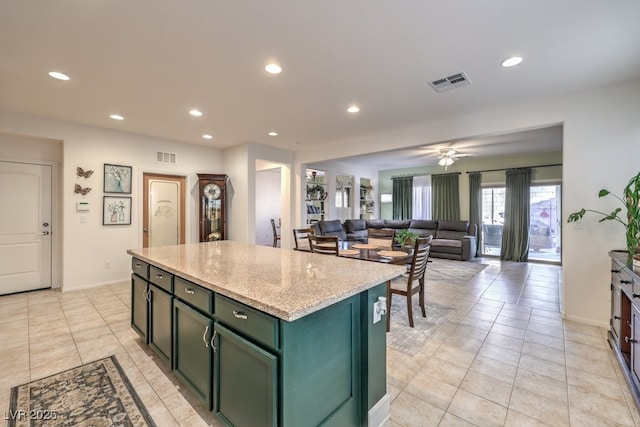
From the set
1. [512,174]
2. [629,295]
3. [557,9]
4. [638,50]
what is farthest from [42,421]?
[512,174]

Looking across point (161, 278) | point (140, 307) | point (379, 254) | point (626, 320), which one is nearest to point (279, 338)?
point (161, 278)

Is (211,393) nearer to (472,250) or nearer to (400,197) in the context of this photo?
(472,250)

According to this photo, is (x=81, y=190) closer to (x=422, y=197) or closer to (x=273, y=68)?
(x=273, y=68)

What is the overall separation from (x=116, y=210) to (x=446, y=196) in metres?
7.94

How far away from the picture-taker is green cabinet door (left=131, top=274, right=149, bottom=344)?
2438 mm

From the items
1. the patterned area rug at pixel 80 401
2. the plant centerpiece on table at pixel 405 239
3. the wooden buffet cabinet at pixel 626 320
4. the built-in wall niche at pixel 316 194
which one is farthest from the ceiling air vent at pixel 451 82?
the built-in wall niche at pixel 316 194

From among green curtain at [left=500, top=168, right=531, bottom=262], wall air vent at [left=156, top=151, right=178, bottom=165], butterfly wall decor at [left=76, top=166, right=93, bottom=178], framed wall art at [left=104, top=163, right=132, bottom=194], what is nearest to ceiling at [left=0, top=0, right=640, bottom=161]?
butterfly wall decor at [left=76, top=166, right=93, bottom=178]

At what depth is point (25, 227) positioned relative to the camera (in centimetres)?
435

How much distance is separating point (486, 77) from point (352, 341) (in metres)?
2.94

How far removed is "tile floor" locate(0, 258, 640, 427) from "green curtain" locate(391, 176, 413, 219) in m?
5.24

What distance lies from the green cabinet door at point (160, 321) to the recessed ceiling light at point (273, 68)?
2.19 m

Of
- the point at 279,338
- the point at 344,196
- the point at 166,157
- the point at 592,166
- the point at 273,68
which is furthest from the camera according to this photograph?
the point at 344,196

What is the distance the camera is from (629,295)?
208 centimetres

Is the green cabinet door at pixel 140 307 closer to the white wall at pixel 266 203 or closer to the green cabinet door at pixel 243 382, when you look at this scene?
the green cabinet door at pixel 243 382
